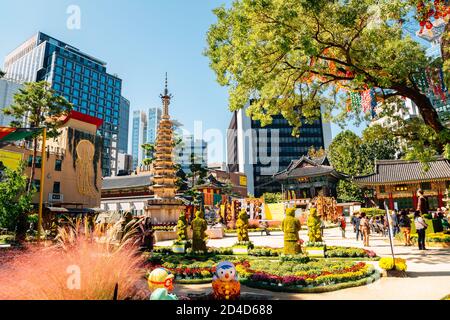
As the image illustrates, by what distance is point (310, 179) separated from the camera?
55.7 m

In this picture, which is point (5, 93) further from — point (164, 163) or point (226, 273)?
point (226, 273)

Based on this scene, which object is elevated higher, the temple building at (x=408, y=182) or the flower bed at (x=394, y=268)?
the temple building at (x=408, y=182)

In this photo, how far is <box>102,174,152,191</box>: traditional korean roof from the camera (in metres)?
47.2

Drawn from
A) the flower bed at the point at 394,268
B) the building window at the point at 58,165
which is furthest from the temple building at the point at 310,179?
the flower bed at the point at 394,268

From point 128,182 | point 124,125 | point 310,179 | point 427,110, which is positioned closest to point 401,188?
point 310,179

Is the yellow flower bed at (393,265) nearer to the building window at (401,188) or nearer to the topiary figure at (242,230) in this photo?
the topiary figure at (242,230)

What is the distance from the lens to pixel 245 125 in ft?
288

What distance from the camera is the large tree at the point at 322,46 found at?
9.49 m

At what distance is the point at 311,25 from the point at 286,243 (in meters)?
8.13

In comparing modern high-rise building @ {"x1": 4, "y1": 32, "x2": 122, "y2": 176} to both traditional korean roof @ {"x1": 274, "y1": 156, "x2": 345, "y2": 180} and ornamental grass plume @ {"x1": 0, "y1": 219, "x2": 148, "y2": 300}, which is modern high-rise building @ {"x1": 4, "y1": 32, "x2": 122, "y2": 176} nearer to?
traditional korean roof @ {"x1": 274, "y1": 156, "x2": 345, "y2": 180}

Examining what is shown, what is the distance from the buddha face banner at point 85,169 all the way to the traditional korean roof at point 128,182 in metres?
8.53

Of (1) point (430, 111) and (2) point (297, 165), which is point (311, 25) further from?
(2) point (297, 165)

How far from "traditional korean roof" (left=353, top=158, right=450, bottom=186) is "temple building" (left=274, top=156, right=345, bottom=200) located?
12.2m
